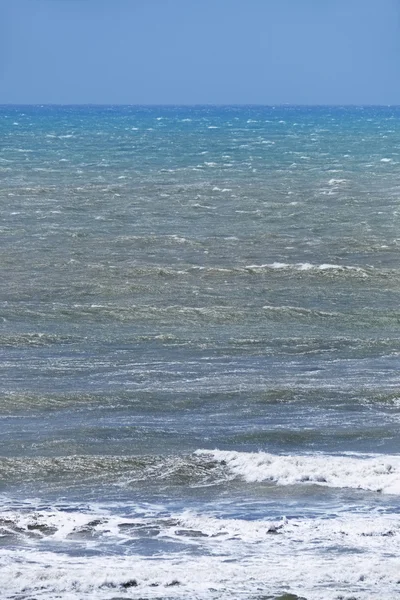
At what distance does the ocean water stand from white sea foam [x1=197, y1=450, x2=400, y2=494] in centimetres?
4

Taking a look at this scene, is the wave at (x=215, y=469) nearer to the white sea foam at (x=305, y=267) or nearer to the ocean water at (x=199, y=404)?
the ocean water at (x=199, y=404)

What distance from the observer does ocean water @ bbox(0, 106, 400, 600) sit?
12.3 metres

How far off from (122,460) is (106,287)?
12.9 meters

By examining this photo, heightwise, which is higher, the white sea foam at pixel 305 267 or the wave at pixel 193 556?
the white sea foam at pixel 305 267

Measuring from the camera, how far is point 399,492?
47.4ft

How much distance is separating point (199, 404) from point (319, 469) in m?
3.73

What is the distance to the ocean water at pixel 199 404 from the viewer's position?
1230cm

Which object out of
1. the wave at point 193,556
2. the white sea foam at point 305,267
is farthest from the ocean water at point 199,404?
the white sea foam at point 305,267

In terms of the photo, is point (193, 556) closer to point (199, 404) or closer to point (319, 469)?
point (319, 469)

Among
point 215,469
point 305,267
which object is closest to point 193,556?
point 215,469

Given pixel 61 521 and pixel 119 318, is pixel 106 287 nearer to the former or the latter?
pixel 119 318

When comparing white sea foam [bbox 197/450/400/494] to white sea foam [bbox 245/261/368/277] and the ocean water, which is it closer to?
the ocean water

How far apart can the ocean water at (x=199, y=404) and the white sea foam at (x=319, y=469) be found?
4cm

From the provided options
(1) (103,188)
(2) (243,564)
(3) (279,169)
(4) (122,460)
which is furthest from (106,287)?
(3) (279,169)
